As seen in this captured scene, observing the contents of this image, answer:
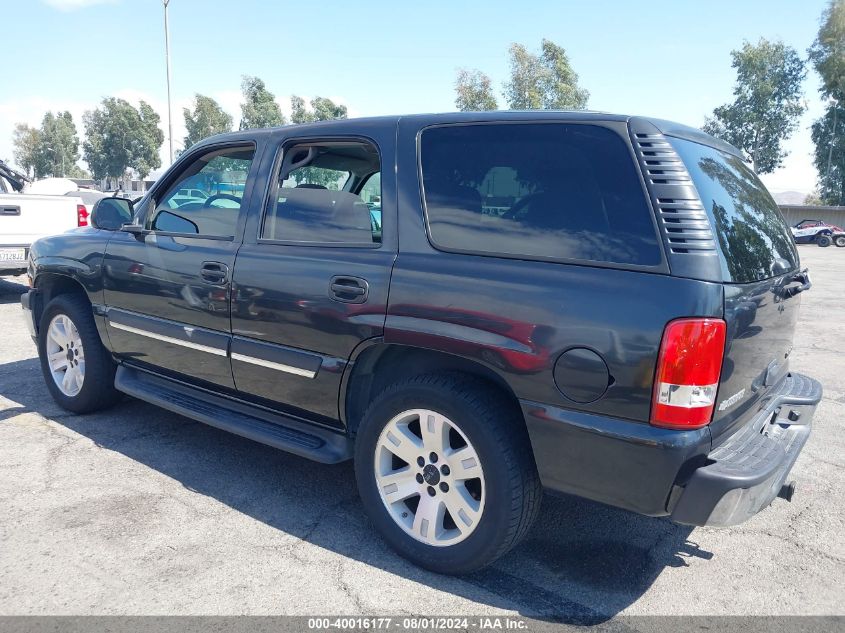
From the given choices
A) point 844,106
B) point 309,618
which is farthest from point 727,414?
point 844,106

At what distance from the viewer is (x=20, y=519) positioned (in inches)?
124

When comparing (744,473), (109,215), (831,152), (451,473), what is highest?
(831,152)

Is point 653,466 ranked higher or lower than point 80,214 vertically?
lower

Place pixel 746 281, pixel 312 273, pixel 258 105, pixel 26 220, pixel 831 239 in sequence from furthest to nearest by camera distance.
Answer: pixel 258 105 → pixel 831 239 → pixel 26 220 → pixel 312 273 → pixel 746 281

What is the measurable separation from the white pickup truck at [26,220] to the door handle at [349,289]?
23.7ft

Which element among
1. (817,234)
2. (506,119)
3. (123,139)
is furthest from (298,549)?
(123,139)

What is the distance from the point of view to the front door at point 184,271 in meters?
3.49

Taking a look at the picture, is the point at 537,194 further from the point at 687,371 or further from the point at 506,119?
the point at 687,371

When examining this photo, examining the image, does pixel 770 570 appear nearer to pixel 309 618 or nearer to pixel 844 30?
pixel 309 618

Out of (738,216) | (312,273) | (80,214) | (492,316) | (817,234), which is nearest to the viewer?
(492,316)

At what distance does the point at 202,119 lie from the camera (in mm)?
51500

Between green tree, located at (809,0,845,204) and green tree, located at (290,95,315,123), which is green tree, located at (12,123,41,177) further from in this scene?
green tree, located at (809,0,845,204)

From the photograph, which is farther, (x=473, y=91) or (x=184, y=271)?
(x=473, y=91)

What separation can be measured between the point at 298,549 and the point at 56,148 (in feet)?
283
